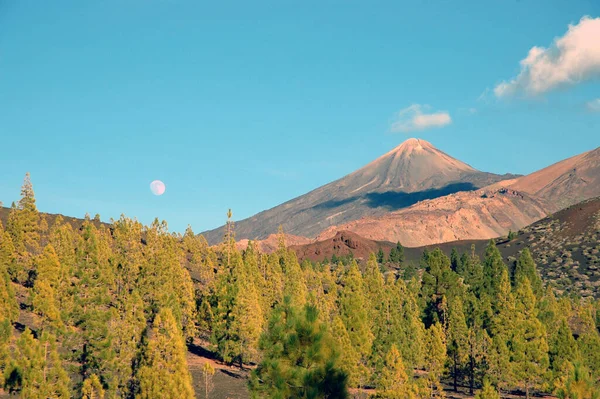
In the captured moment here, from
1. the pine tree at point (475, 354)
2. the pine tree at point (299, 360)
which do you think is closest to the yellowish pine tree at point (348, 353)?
the pine tree at point (475, 354)

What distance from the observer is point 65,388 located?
42.8 m

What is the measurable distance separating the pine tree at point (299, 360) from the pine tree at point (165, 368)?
16234 mm

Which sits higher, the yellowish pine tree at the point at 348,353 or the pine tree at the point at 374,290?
the pine tree at the point at 374,290

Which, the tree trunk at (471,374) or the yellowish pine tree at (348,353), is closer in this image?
the yellowish pine tree at (348,353)

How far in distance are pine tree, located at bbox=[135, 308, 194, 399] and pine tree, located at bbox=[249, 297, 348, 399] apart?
53.3ft

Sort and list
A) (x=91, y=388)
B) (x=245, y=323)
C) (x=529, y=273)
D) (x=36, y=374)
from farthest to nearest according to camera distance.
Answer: (x=529, y=273) < (x=245, y=323) < (x=91, y=388) < (x=36, y=374)

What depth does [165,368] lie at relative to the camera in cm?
4438

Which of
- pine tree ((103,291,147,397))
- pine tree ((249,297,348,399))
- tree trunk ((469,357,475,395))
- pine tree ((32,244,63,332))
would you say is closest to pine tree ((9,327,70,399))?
pine tree ((103,291,147,397))

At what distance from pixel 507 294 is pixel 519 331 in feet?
24.0

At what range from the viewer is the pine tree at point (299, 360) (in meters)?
27.4

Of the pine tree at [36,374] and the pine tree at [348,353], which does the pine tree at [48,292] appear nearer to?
the pine tree at [36,374]

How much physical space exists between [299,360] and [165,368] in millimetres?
18889

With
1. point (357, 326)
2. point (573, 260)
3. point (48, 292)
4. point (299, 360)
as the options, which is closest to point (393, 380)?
point (357, 326)

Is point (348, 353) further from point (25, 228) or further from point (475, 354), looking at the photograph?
point (25, 228)
